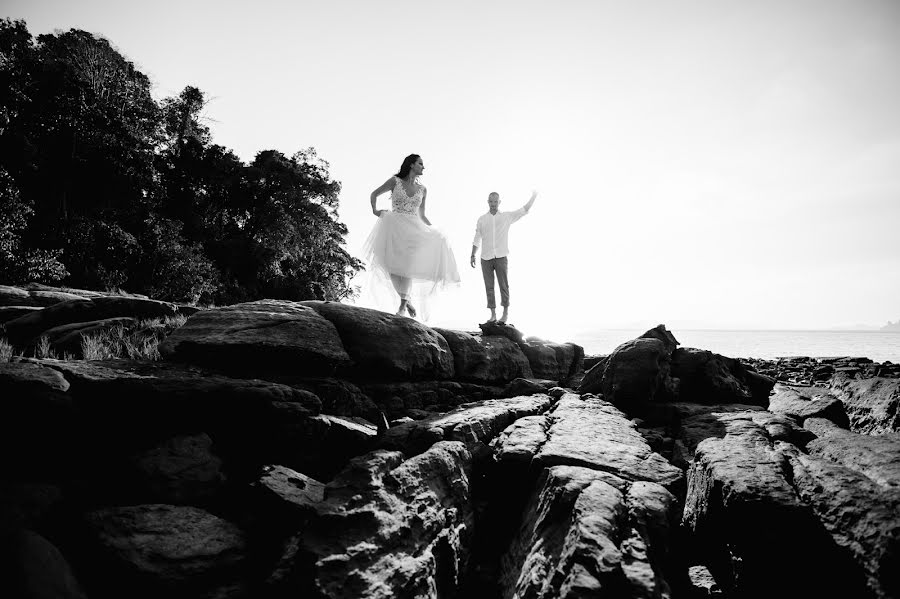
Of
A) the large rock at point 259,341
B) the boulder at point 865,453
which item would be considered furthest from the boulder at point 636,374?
the large rock at point 259,341

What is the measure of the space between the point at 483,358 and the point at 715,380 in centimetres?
415

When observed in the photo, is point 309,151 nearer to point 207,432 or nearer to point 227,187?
point 227,187

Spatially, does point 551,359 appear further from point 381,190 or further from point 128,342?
point 128,342

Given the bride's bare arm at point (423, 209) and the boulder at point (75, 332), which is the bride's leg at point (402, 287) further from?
the boulder at point (75, 332)

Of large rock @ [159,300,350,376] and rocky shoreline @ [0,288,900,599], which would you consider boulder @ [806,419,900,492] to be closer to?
rocky shoreline @ [0,288,900,599]

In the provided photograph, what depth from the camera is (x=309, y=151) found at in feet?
94.4

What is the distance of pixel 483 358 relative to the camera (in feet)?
26.2

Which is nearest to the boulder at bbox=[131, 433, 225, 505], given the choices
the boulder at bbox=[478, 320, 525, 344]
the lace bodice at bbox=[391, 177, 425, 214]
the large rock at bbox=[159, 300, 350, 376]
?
the large rock at bbox=[159, 300, 350, 376]

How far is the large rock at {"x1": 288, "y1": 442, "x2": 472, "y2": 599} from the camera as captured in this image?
7.80 ft

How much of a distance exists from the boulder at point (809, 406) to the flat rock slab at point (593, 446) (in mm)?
→ 2056

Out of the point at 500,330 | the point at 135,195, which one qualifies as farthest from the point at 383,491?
the point at 135,195

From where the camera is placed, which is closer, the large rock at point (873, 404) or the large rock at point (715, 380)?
the large rock at point (873, 404)

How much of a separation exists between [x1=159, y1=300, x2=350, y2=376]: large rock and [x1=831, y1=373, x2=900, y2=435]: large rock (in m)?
6.51

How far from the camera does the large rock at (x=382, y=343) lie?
603cm
